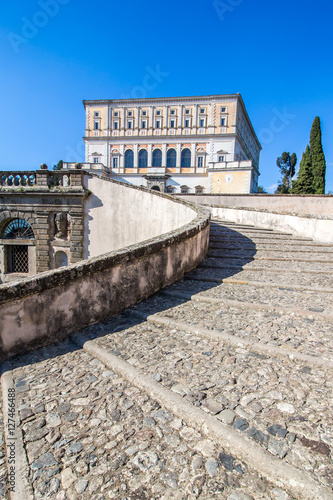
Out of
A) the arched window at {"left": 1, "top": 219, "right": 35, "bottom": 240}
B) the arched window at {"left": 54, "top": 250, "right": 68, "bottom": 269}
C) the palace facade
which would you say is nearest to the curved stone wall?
the arched window at {"left": 54, "top": 250, "right": 68, "bottom": 269}

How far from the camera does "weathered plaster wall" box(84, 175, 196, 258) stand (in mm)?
10430

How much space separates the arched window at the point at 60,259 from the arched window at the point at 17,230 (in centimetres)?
160

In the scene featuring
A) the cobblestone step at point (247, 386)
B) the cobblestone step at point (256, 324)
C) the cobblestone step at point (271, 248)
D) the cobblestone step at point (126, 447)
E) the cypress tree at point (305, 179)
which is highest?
the cypress tree at point (305, 179)

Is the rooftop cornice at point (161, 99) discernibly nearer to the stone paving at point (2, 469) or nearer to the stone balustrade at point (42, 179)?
the stone balustrade at point (42, 179)

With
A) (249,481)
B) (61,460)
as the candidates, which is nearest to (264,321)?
(249,481)

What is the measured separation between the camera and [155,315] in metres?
3.94

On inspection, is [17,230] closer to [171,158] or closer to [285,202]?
[285,202]

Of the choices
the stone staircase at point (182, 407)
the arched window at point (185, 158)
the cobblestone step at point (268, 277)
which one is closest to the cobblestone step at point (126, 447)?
the stone staircase at point (182, 407)

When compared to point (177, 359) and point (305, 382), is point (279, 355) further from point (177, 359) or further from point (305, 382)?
point (177, 359)

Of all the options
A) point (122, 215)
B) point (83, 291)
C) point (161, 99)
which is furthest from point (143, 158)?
point (83, 291)

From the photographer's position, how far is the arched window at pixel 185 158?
45.2 metres

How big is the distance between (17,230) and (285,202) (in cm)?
1517

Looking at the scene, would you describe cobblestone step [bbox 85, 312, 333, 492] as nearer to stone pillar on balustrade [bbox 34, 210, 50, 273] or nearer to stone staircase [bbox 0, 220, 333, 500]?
stone staircase [bbox 0, 220, 333, 500]

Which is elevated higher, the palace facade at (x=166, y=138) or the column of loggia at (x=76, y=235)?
the palace facade at (x=166, y=138)
